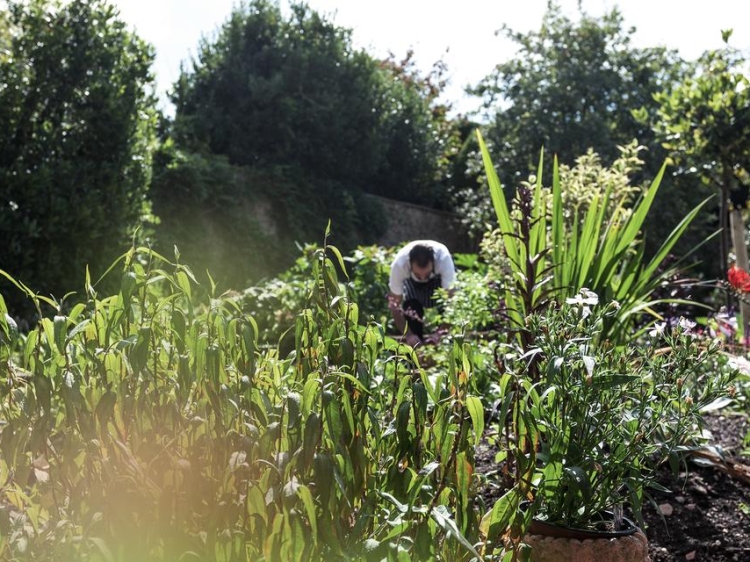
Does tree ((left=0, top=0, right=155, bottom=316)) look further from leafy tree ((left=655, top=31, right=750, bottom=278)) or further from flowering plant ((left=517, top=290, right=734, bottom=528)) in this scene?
flowering plant ((left=517, top=290, right=734, bottom=528))

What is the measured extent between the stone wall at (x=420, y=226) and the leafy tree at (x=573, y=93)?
3.29 ft

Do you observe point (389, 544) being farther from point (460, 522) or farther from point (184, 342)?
point (184, 342)

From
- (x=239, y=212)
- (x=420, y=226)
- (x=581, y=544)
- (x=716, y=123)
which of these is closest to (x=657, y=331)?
(x=581, y=544)

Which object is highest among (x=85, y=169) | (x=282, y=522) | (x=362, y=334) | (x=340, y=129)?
(x=340, y=129)

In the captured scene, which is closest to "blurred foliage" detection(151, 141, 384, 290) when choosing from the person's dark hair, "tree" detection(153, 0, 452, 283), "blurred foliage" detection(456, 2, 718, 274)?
"tree" detection(153, 0, 452, 283)

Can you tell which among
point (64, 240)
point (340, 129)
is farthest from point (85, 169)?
point (340, 129)

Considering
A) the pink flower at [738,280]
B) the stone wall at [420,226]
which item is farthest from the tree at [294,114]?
the pink flower at [738,280]

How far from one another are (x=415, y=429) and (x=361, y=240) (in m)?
14.0

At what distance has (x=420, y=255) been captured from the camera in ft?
17.5

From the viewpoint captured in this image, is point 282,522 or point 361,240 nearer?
point 282,522

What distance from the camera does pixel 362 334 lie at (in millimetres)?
1804

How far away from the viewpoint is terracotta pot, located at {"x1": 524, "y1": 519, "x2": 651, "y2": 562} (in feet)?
6.20

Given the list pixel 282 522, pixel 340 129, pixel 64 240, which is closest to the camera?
pixel 282 522

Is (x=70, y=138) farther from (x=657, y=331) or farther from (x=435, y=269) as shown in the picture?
(x=657, y=331)
